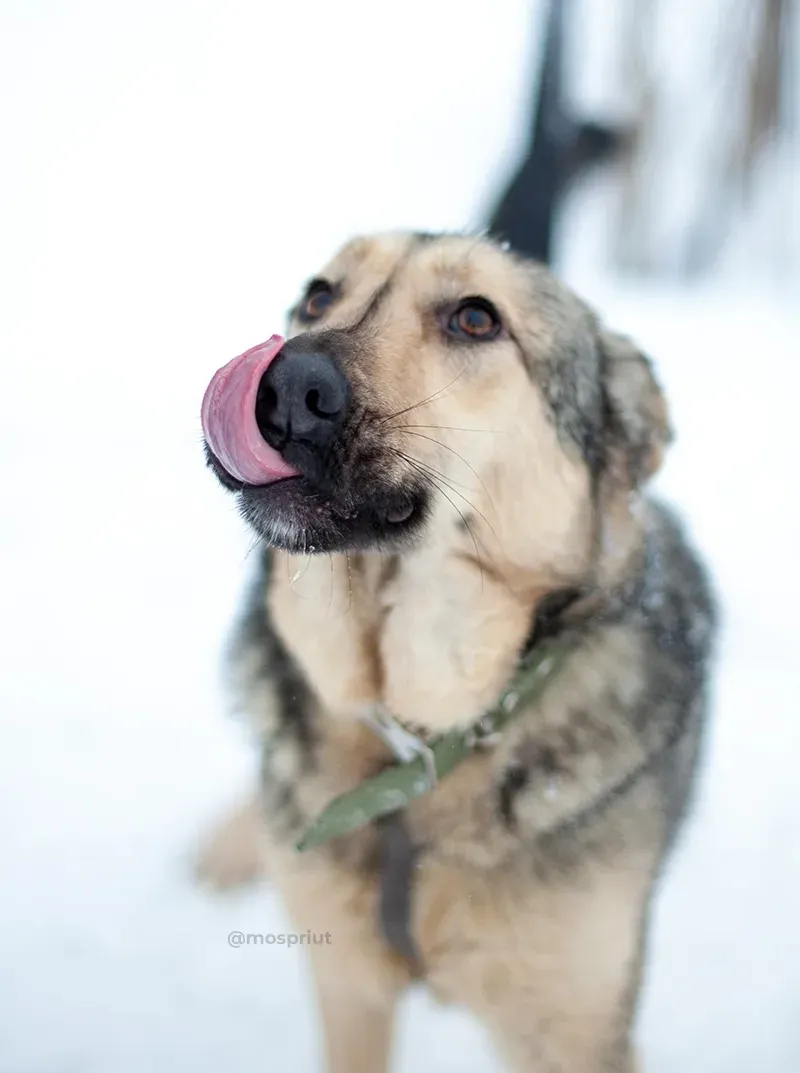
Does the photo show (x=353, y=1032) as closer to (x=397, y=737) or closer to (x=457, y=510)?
(x=397, y=737)

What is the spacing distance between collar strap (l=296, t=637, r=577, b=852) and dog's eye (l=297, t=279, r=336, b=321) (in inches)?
34.5

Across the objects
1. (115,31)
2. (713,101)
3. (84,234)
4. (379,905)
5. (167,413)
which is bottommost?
(379,905)

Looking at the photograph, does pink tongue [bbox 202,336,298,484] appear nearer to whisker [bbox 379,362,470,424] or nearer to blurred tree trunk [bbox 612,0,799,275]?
whisker [bbox 379,362,470,424]

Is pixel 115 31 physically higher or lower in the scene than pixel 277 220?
higher

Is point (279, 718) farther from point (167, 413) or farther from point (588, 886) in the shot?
point (167, 413)

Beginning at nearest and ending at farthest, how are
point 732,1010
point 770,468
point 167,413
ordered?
point 732,1010 < point 167,413 < point 770,468

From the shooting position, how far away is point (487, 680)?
5.42 ft

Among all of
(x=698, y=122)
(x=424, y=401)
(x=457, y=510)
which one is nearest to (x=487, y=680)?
(x=457, y=510)

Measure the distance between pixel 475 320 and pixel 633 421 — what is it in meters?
0.43

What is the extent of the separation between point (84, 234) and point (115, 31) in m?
0.71

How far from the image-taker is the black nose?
3.80 ft

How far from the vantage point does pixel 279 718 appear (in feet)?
6.06

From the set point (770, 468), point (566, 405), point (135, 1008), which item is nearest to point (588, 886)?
point (566, 405)

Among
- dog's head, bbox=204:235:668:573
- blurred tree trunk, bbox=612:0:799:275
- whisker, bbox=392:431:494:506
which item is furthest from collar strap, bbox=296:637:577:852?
blurred tree trunk, bbox=612:0:799:275
